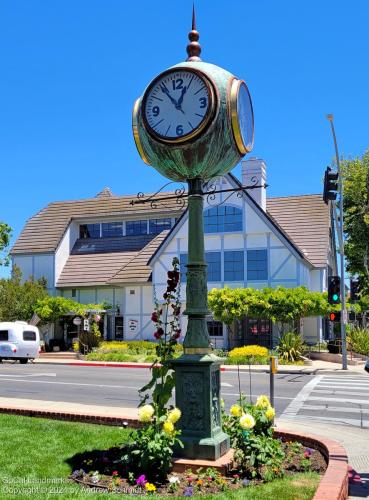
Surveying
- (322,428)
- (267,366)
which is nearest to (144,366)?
(267,366)

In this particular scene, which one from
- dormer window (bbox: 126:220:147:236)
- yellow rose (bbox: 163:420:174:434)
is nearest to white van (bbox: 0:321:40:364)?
dormer window (bbox: 126:220:147:236)

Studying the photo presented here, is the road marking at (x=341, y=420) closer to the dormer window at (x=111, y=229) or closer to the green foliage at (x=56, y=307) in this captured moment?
the green foliage at (x=56, y=307)

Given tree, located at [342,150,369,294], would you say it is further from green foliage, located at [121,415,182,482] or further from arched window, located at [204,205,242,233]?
green foliage, located at [121,415,182,482]

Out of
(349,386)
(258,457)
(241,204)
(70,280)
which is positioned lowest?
(349,386)

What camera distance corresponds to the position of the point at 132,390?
16562 millimetres

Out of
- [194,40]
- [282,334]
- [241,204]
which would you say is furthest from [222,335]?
[194,40]

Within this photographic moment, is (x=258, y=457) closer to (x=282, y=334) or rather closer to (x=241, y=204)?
(x=282, y=334)

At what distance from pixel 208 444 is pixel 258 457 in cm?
54

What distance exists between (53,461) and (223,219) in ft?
92.8

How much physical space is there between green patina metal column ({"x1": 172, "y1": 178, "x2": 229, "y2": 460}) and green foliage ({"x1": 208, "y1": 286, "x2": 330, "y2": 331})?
73.2ft

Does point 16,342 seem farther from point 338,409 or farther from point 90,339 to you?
point 338,409

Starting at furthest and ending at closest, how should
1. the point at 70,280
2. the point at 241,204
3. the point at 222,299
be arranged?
the point at 70,280 → the point at 241,204 → the point at 222,299

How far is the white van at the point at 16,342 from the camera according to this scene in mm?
30406

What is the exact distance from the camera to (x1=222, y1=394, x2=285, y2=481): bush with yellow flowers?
6059 millimetres
